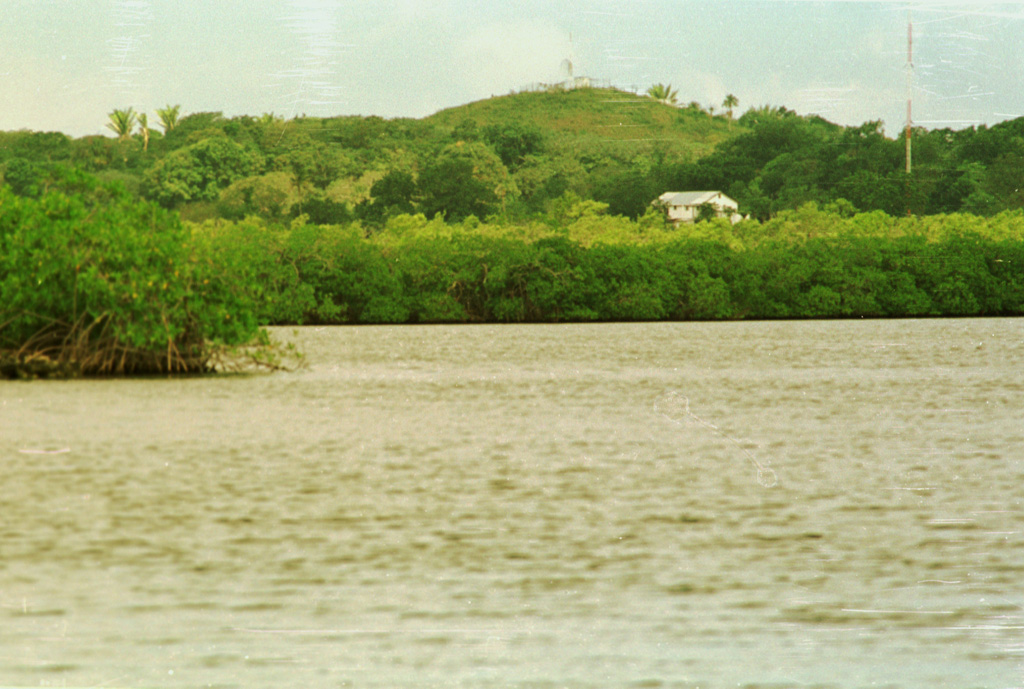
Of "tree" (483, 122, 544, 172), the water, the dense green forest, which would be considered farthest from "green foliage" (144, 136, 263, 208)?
the water

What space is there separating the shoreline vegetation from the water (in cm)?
441

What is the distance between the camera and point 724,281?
62.4 metres

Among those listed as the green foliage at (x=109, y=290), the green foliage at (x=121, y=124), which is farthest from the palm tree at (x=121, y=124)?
the green foliage at (x=109, y=290)

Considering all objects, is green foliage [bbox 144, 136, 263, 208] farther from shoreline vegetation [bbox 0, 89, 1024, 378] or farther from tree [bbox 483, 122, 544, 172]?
tree [bbox 483, 122, 544, 172]

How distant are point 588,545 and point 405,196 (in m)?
70.8

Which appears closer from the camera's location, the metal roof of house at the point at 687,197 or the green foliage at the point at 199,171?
the green foliage at the point at 199,171

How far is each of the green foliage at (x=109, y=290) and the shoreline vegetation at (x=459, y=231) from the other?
0.06m

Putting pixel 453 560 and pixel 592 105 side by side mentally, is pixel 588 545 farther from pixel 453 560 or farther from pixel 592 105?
pixel 592 105

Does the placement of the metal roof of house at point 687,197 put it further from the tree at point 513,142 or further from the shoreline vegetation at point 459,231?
the tree at point 513,142

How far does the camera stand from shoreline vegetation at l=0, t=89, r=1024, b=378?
25016 millimetres

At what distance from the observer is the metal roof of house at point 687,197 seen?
86.2 m

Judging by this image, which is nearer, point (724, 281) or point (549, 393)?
point (549, 393)

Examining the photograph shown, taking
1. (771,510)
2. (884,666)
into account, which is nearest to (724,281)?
(771,510)

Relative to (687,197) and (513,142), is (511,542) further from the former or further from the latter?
(513,142)
